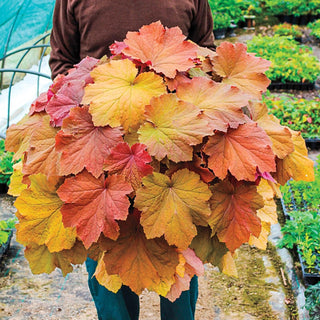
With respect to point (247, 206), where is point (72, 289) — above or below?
below

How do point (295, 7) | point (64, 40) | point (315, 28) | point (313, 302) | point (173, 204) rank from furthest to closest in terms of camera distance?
point (295, 7) < point (315, 28) < point (313, 302) < point (64, 40) < point (173, 204)

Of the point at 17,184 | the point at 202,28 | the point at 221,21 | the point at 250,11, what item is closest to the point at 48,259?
the point at 17,184

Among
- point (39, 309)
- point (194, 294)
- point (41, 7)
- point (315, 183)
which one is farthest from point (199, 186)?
point (41, 7)

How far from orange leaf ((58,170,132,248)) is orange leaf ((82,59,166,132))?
0.14 m

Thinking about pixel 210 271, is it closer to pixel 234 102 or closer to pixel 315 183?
pixel 315 183

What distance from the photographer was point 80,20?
6.31ft

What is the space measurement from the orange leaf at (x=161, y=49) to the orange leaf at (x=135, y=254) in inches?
15.4

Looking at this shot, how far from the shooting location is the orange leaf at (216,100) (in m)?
1.14

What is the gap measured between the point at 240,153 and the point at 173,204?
21 cm

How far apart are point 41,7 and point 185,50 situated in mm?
4020

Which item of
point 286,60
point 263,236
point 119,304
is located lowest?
point 286,60

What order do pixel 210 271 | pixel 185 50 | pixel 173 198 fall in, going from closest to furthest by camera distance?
pixel 173 198, pixel 185 50, pixel 210 271

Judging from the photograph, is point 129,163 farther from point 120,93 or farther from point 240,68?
point 240,68

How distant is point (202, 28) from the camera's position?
205 centimetres
